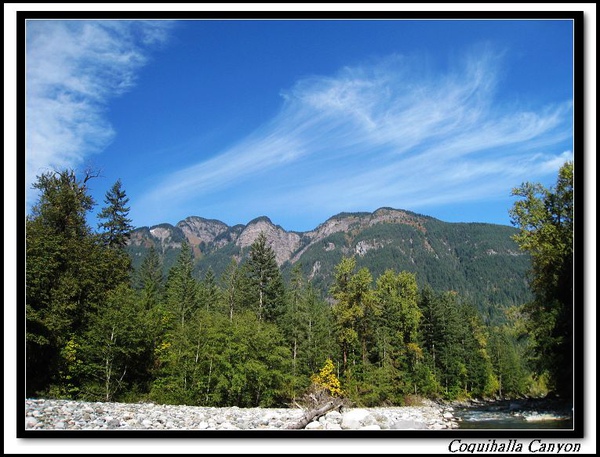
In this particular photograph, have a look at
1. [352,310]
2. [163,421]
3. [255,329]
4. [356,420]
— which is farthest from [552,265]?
[352,310]

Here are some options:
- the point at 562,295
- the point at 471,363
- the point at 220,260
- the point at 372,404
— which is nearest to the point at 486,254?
the point at 220,260

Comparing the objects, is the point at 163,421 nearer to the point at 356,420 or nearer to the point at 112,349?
the point at 356,420

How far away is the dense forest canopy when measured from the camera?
11.0 metres

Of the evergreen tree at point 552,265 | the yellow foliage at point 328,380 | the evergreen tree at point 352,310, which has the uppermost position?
the evergreen tree at point 552,265

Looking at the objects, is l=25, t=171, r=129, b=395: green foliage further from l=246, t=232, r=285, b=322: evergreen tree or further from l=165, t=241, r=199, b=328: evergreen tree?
l=246, t=232, r=285, b=322: evergreen tree

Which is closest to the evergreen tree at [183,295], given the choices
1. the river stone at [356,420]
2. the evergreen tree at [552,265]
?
the river stone at [356,420]

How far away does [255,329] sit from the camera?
17.3m

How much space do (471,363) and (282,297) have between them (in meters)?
16.4

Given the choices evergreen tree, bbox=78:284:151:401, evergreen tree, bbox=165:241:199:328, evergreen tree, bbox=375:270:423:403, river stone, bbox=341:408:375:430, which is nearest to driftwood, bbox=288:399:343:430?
river stone, bbox=341:408:375:430

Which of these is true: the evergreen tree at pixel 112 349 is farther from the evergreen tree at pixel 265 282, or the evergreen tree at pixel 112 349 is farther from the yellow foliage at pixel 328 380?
the evergreen tree at pixel 265 282

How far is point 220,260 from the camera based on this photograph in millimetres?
180500

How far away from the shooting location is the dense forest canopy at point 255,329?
1102 centimetres

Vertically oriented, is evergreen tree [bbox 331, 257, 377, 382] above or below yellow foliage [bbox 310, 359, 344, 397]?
above
